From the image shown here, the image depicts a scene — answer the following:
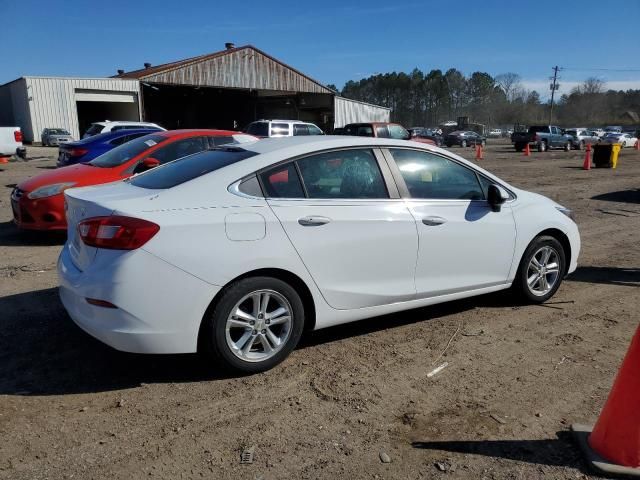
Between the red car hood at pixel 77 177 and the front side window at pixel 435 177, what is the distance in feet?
15.0

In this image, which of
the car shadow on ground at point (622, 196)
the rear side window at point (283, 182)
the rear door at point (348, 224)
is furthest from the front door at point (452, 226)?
the car shadow on ground at point (622, 196)

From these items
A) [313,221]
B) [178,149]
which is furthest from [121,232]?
[178,149]

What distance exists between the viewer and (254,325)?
3537 millimetres

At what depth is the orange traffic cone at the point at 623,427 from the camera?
8.52 feet

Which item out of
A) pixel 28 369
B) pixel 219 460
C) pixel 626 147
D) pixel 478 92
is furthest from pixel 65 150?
pixel 478 92

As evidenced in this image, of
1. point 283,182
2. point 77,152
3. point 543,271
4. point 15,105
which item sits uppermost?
point 15,105

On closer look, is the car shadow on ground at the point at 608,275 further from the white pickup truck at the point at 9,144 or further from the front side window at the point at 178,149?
the white pickup truck at the point at 9,144

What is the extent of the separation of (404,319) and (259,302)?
5.59 feet

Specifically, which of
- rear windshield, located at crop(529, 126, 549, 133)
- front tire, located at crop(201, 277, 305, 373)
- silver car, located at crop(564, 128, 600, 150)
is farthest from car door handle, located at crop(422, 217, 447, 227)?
silver car, located at crop(564, 128, 600, 150)

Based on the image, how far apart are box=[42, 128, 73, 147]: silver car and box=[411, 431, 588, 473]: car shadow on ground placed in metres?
38.2

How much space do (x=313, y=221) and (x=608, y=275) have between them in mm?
4254

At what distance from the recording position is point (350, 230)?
382cm

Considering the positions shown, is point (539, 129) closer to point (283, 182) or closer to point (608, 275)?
point (608, 275)

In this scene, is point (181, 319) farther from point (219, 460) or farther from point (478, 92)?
point (478, 92)
